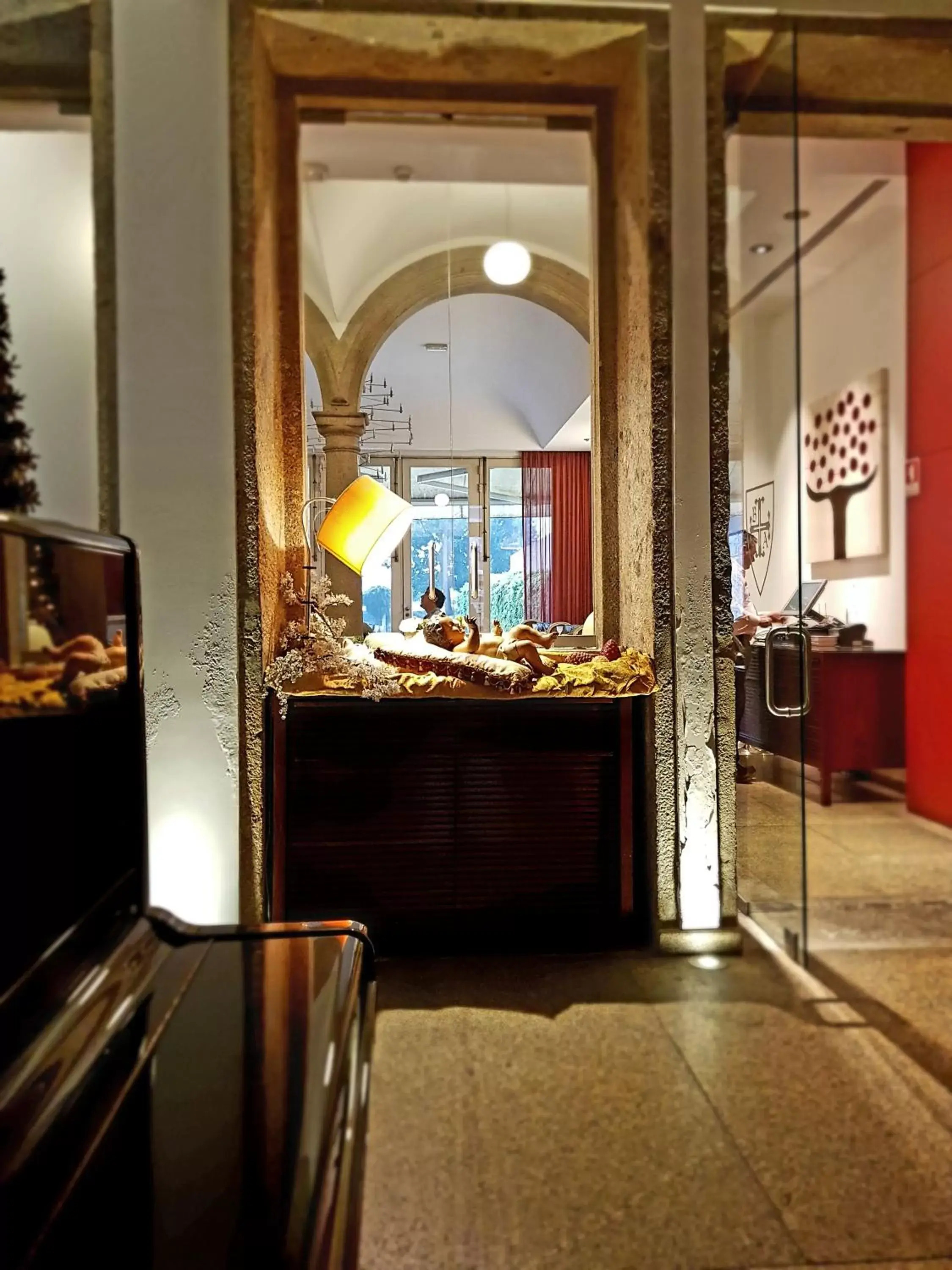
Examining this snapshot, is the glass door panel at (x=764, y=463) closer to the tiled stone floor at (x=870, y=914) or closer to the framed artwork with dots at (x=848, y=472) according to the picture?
the tiled stone floor at (x=870, y=914)

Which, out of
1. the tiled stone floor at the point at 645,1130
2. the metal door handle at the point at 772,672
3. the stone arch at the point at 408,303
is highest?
the stone arch at the point at 408,303

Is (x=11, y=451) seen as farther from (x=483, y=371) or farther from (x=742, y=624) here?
(x=483, y=371)

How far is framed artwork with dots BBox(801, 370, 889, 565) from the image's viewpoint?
17.0 ft

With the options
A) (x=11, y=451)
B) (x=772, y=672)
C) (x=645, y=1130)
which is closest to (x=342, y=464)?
(x=11, y=451)

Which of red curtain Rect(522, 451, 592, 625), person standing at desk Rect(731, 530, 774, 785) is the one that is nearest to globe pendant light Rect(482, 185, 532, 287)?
red curtain Rect(522, 451, 592, 625)

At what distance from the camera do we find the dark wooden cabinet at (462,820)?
2.87 metres

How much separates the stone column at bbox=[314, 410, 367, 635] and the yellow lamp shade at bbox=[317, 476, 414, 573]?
61 cm

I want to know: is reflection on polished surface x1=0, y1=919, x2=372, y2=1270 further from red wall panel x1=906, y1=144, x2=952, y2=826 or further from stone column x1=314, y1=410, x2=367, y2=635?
red wall panel x1=906, y1=144, x2=952, y2=826

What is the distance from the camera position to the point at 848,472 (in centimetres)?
553

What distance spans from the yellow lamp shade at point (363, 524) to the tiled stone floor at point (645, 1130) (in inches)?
62.1

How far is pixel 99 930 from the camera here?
0.80 m

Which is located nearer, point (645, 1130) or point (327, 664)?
point (645, 1130)

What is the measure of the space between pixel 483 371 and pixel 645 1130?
523cm

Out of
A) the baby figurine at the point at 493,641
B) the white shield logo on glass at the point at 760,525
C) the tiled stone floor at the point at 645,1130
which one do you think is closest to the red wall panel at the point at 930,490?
the white shield logo on glass at the point at 760,525
